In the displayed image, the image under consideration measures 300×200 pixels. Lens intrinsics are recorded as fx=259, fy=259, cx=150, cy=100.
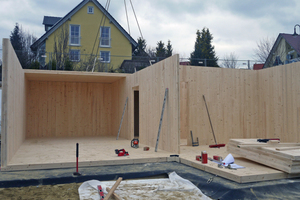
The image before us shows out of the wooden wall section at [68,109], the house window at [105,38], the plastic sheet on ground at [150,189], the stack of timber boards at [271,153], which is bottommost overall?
the plastic sheet on ground at [150,189]

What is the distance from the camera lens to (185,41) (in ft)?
98.7

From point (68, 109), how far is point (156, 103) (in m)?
5.51

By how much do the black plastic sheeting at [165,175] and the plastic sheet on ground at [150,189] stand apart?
0.23 m

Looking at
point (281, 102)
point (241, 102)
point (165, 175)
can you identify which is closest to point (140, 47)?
point (241, 102)

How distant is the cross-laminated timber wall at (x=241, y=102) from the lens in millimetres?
7945

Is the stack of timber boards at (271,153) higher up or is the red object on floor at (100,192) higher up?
the stack of timber boards at (271,153)

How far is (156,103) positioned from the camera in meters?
7.61

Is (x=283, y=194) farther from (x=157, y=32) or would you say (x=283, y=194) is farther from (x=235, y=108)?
(x=157, y=32)

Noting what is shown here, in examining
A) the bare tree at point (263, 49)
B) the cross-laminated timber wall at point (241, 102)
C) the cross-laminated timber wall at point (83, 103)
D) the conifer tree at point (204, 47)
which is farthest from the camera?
the conifer tree at point (204, 47)

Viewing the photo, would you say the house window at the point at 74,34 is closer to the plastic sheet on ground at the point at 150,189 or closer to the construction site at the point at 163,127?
the construction site at the point at 163,127

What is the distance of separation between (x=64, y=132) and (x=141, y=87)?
15.7 ft

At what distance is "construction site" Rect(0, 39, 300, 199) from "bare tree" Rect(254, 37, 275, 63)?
1609 centimetres

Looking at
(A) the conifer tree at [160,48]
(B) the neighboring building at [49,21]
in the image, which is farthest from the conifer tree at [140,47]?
(B) the neighboring building at [49,21]

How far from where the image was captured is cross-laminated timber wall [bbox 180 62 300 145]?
7.95 metres
